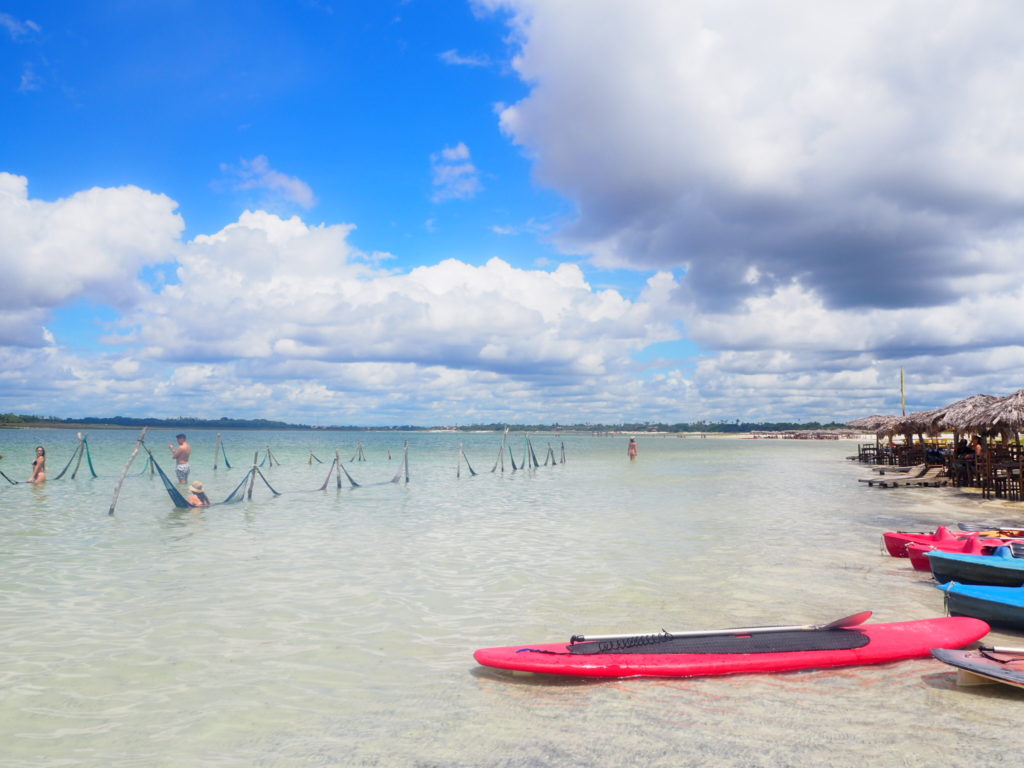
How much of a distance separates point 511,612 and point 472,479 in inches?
903

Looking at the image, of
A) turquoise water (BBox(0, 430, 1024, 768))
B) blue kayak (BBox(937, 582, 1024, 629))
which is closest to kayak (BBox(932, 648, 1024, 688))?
turquoise water (BBox(0, 430, 1024, 768))

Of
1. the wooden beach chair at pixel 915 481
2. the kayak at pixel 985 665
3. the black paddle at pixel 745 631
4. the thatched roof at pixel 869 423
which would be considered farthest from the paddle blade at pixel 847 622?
the thatched roof at pixel 869 423

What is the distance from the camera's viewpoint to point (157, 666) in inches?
241

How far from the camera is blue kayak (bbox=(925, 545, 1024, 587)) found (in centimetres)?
776

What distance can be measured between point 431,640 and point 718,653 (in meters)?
2.98

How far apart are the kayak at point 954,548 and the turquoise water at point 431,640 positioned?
29 cm

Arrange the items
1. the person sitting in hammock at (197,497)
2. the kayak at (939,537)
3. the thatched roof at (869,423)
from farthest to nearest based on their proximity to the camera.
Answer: the thatched roof at (869,423)
the person sitting in hammock at (197,497)
the kayak at (939,537)

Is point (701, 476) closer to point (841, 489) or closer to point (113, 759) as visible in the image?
point (841, 489)

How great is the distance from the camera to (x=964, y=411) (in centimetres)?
2294

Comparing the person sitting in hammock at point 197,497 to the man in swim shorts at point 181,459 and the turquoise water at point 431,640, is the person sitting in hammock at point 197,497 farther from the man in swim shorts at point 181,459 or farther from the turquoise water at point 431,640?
the man in swim shorts at point 181,459

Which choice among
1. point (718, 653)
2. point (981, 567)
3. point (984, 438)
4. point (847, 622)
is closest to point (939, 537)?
point (981, 567)

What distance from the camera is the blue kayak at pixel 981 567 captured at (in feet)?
25.5

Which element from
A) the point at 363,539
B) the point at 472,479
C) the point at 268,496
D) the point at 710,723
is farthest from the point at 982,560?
the point at 472,479

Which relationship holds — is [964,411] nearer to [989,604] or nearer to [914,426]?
[914,426]
